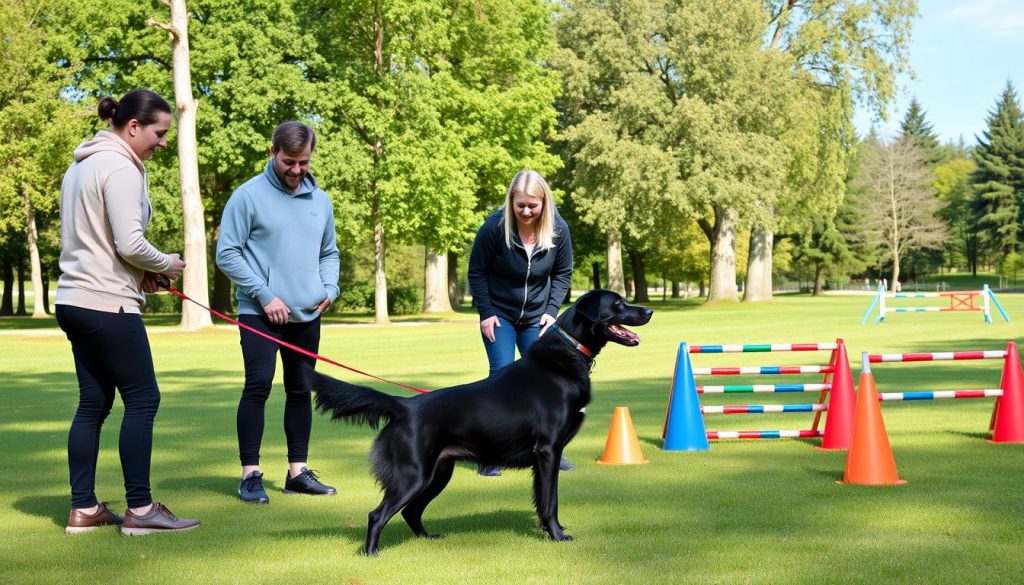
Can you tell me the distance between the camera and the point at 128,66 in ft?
120

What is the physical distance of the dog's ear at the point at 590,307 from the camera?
581cm

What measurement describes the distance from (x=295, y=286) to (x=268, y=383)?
655 mm

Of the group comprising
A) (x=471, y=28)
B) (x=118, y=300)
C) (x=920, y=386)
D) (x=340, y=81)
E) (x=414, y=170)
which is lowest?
(x=920, y=386)

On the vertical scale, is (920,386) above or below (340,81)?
below

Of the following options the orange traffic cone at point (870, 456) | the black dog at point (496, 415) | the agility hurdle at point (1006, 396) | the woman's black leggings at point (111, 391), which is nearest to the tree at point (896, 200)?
the agility hurdle at point (1006, 396)

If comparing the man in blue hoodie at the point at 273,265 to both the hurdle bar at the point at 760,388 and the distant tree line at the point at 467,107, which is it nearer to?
the hurdle bar at the point at 760,388

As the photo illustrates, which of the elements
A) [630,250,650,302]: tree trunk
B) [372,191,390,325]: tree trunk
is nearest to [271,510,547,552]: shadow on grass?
[372,191,390,325]: tree trunk

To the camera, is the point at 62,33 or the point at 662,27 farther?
the point at 662,27

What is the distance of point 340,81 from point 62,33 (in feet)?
34.4

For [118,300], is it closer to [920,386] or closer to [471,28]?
[920,386]

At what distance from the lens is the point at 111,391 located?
590 cm

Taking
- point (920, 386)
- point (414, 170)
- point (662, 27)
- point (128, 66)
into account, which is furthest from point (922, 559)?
point (662, 27)

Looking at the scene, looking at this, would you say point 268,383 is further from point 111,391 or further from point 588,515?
point 588,515

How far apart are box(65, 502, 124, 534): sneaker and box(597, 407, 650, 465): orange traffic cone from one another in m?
3.65
